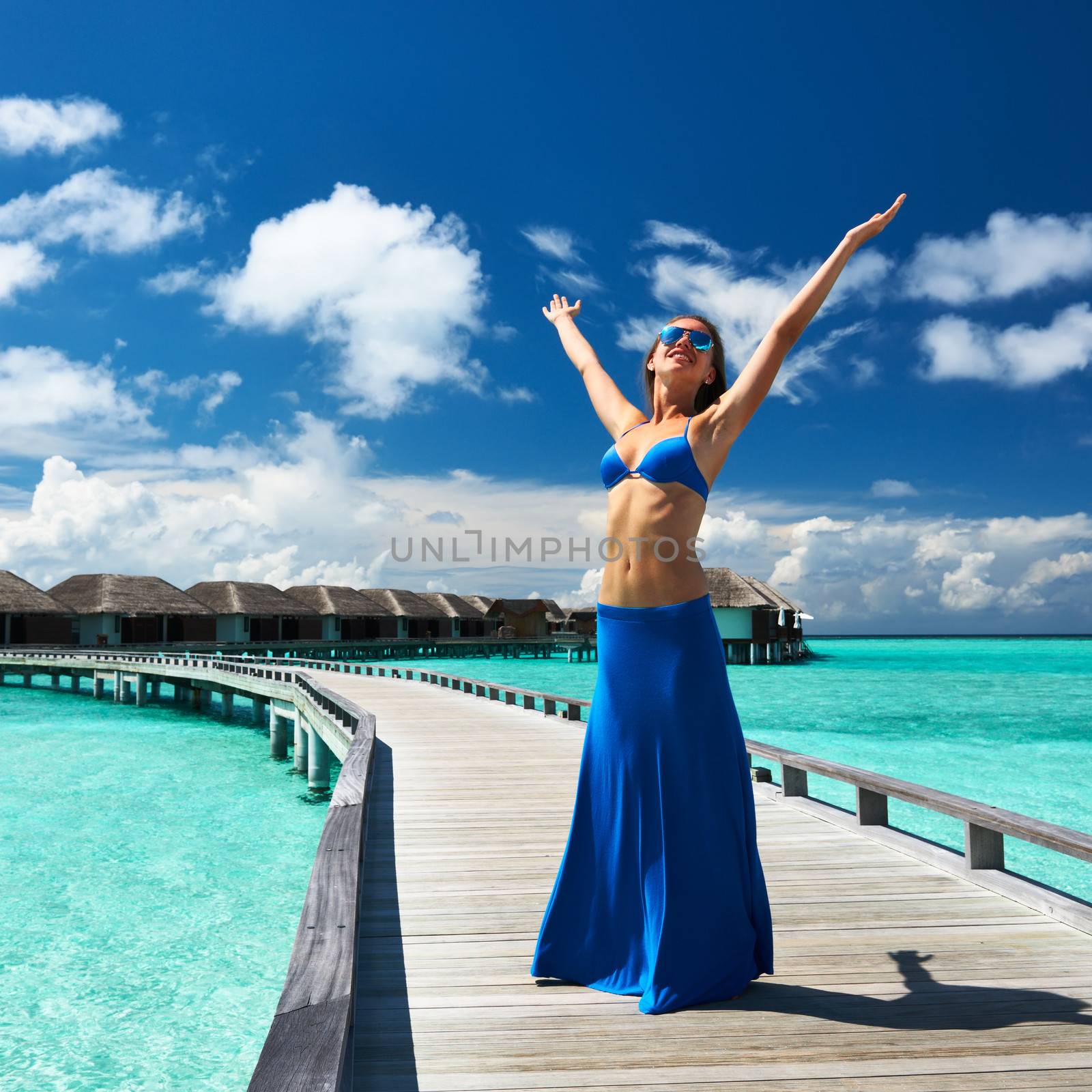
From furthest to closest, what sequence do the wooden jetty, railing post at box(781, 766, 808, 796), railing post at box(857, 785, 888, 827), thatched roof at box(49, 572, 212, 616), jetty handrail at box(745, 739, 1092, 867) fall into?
thatched roof at box(49, 572, 212, 616) → railing post at box(781, 766, 808, 796) → railing post at box(857, 785, 888, 827) → jetty handrail at box(745, 739, 1092, 867) → the wooden jetty

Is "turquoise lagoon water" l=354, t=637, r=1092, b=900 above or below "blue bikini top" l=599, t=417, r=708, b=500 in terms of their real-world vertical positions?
below

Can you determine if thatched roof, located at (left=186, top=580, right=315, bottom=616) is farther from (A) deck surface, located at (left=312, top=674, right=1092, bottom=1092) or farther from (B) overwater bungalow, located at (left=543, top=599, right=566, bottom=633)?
(A) deck surface, located at (left=312, top=674, right=1092, bottom=1092)

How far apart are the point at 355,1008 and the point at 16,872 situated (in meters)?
10.3

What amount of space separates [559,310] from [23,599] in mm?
44633

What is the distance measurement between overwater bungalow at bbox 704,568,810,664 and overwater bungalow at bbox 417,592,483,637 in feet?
72.5

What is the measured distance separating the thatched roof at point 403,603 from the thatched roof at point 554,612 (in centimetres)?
1841

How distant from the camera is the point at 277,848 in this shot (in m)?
11.7

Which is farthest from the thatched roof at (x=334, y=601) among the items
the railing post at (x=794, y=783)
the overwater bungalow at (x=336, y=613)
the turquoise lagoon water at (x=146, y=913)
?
the railing post at (x=794, y=783)

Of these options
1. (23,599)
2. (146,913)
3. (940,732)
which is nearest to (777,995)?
(146,913)

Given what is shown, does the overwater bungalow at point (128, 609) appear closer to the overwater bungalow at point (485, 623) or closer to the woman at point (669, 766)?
the overwater bungalow at point (485, 623)

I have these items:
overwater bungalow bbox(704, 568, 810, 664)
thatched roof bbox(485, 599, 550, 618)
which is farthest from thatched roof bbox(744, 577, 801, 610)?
thatched roof bbox(485, 599, 550, 618)

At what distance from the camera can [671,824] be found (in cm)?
267

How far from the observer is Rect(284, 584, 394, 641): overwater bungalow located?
57.1 meters

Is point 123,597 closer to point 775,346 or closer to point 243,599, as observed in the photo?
point 243,599
